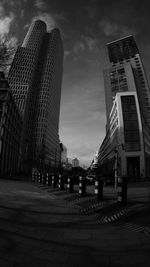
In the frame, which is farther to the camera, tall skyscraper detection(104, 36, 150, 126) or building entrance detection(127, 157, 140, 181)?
tall skyscraper detection(104, 36, 150, 126)

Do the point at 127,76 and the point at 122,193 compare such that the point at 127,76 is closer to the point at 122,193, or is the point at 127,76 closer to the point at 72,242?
the point at 122,193

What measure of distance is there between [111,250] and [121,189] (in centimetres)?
495

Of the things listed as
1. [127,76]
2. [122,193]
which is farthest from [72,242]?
[127,76]

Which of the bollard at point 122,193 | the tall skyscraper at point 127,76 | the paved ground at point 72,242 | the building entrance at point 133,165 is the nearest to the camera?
the paved ground at point 72,242

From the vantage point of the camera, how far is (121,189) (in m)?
8.27

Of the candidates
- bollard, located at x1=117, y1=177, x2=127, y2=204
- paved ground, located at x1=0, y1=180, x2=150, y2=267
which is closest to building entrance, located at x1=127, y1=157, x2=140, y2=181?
bollard, located at x1=117, y1=177, x2=127, y2=204

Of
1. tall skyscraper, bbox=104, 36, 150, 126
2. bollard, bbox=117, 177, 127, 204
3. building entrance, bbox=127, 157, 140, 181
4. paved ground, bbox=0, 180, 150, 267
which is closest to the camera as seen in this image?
paved ground, bbox=0, 180, 150, 267

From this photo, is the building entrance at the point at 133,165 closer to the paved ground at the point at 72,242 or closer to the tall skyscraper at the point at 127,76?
the tall skyscraper at the point at 127,76

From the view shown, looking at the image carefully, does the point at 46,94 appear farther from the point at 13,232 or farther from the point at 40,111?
the point at 13,232

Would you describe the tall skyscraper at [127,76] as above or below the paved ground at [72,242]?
above

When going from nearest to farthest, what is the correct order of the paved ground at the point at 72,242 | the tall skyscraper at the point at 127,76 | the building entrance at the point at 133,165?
the paved ground at the point at 72,242 < the building entrance at the point at 133,165 < the tall skyscraper at the point at 127,76

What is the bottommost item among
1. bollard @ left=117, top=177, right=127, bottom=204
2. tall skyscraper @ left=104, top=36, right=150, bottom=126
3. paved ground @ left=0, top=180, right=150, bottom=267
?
paved ground @ left=0, top=180, right=150, bottom=267

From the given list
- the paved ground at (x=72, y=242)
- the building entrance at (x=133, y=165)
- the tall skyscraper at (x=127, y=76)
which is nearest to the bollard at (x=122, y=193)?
the paved ground at (x=72, y=242)

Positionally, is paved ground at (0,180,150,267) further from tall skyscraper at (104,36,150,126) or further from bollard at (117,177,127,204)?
tall skyscraper at (104,36,150,126)
